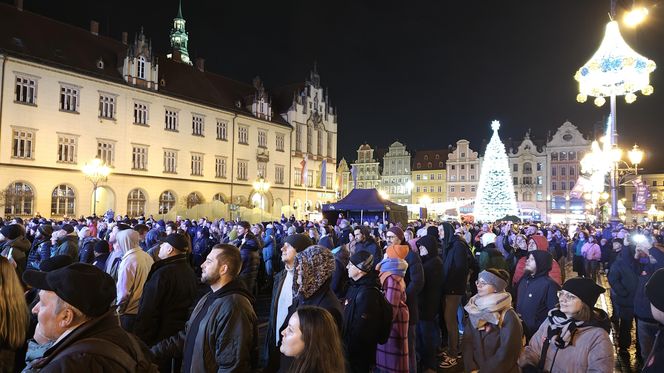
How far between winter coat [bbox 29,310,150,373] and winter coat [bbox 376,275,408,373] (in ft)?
9.72

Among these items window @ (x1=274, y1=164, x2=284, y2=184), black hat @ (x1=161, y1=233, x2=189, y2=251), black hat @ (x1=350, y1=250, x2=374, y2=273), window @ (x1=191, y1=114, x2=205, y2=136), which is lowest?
black hat @ (x1=350, y1=250, x2=374, y2=273)

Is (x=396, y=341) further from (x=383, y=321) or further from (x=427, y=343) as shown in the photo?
(x=427, y=343)

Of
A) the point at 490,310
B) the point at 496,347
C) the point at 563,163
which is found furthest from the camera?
the point at 563,163

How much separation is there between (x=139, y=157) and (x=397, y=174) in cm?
5186

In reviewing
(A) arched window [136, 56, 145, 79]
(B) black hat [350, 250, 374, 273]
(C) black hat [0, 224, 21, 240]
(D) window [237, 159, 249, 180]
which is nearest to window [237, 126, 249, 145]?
(D) window [237, 159, 249, 180]

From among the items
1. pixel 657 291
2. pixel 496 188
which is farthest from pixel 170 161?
pixel 657 291

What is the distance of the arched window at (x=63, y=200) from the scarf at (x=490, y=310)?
1258 inches

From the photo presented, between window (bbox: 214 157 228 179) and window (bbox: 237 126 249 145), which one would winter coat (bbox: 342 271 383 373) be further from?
window (bbox: 237 126 249 145)

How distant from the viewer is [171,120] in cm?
3831

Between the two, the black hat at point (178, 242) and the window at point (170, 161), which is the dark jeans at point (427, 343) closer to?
the black hat at point (178, 242)

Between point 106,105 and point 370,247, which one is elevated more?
point 106,105

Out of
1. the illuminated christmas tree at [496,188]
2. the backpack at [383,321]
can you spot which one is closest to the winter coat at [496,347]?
the backpack at [383,321]

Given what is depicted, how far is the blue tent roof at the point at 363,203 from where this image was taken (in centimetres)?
2834

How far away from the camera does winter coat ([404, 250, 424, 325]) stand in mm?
6569
